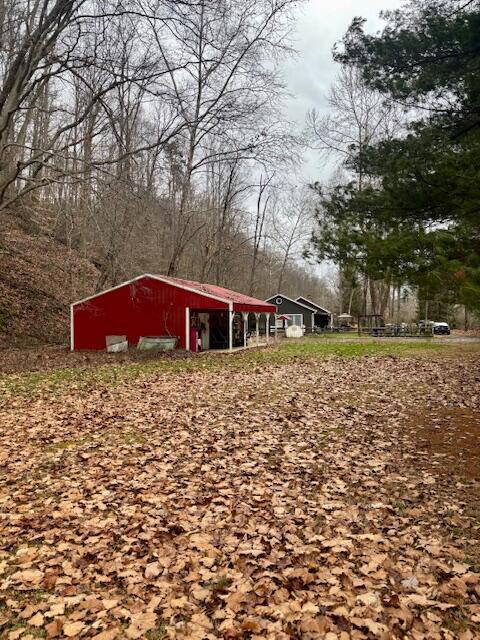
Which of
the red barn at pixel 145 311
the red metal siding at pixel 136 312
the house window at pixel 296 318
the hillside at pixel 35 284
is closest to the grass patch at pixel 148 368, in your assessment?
the red barn at pixel 145 311

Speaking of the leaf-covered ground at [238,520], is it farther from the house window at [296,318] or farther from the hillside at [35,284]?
the house window at [296,318]

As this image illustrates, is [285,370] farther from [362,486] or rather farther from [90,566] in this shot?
[90,566]

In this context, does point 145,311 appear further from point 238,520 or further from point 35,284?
point 238,520

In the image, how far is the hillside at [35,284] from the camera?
18625 mm

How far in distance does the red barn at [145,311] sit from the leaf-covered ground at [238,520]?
10592 millimetres

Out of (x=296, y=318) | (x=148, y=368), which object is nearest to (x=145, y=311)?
(x=148, y=368)

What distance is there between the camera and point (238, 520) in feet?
13.8

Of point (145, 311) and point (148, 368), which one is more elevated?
point (145, 311)

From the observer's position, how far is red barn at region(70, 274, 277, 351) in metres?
19.4

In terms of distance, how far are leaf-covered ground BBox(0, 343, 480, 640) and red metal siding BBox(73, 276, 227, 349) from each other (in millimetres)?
10637

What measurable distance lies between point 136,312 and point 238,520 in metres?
16.4

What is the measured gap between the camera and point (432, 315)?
1735 inches

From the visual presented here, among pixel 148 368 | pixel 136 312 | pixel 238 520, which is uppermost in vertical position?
pixel 136 312

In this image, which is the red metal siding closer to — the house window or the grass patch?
the grass patch
